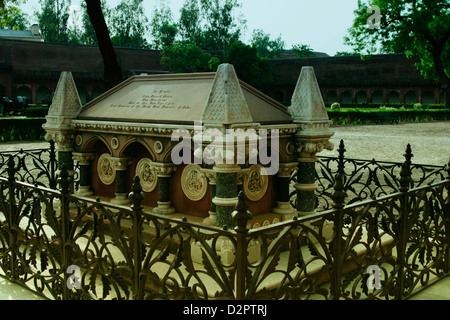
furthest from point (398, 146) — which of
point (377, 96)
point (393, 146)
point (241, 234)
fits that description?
point (377, 96)

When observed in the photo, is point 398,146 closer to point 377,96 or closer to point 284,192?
point 284,192

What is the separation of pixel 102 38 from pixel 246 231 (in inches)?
408

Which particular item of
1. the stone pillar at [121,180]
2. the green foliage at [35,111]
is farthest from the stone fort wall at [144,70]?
the stone pillar at [121,180]

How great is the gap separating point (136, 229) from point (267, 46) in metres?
82.1

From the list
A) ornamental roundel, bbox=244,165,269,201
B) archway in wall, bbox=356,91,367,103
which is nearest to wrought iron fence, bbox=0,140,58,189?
ornamental roundel, bbox=244,165,269,201

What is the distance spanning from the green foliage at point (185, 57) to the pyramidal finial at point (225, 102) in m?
41.4

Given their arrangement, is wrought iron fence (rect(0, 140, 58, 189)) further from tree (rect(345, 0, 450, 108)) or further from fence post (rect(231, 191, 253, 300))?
tree (rect(345, 0, 450, 108))

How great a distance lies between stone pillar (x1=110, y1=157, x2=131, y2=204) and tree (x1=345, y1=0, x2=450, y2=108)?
26.5m

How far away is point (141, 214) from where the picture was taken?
293 cm

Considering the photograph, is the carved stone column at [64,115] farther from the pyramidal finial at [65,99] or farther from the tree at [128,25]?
the tree at [128,25]

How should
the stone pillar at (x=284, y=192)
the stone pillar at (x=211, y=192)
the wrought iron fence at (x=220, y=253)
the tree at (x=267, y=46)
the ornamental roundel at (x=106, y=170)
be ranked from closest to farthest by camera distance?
the wrought iron fence at (x=220, y=253), the stone pillar at (x=211, y=192), the stone pillar at (x=284, y=192), the ornamental roundel at (x=106, y=170), the tree at (x=267, y=46)

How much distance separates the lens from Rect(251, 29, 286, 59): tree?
246 feet

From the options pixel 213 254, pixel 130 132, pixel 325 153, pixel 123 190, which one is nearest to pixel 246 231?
pixel 213 254

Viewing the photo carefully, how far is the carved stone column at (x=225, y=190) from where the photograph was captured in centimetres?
366
